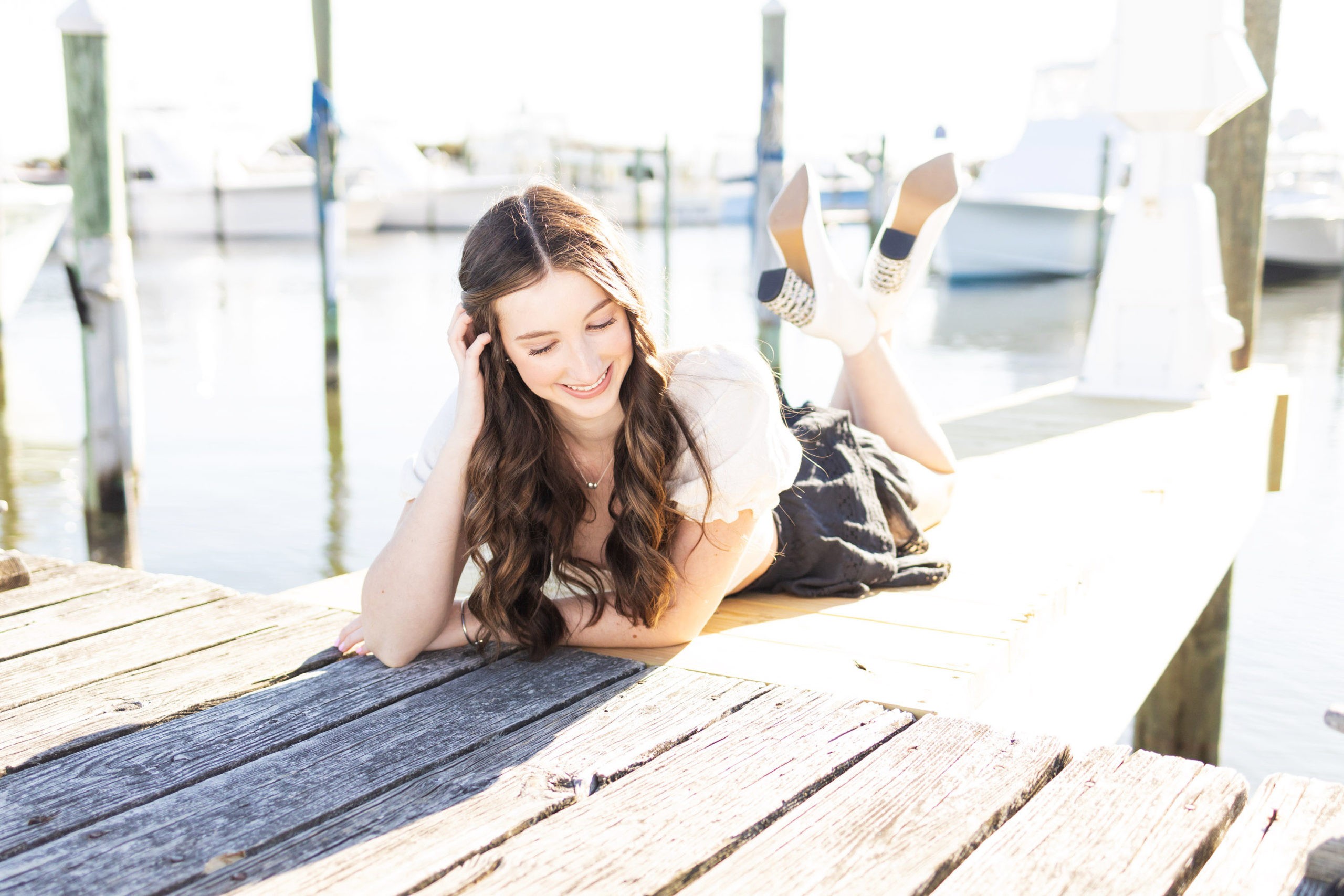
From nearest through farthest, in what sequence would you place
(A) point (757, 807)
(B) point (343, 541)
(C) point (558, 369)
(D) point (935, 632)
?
(A) point (757, 807)
(C) point (558, 369)
(D) point (935, 632)
(B) point (343, 541)

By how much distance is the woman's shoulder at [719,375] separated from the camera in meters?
2.00

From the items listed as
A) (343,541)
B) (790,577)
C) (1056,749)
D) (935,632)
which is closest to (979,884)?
(1056,749)

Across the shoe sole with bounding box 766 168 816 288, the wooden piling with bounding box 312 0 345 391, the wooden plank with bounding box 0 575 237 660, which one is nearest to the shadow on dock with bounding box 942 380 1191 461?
the shoe sole with bounding box 766 168 816 288

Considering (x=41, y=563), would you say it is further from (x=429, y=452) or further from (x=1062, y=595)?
(x=1062, y=595)

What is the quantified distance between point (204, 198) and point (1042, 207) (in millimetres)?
20377

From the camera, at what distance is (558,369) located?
185cm

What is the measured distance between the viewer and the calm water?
4.67m

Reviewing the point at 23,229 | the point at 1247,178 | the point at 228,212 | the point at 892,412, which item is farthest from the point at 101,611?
the point at 228,212

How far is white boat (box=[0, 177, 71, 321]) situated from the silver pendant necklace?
Answer: 9.75 meters

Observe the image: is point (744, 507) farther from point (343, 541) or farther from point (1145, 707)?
point (343, 541)

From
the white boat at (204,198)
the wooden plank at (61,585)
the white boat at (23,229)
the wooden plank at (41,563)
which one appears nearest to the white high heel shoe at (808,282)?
the wooden plank at (61,585)

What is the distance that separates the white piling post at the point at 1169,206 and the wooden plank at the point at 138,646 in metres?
3.79

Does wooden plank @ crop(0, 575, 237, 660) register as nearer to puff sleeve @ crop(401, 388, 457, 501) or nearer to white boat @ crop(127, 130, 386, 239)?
puff sleeve @ crop(401, 388, 457, 501)

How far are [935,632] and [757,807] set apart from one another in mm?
834
